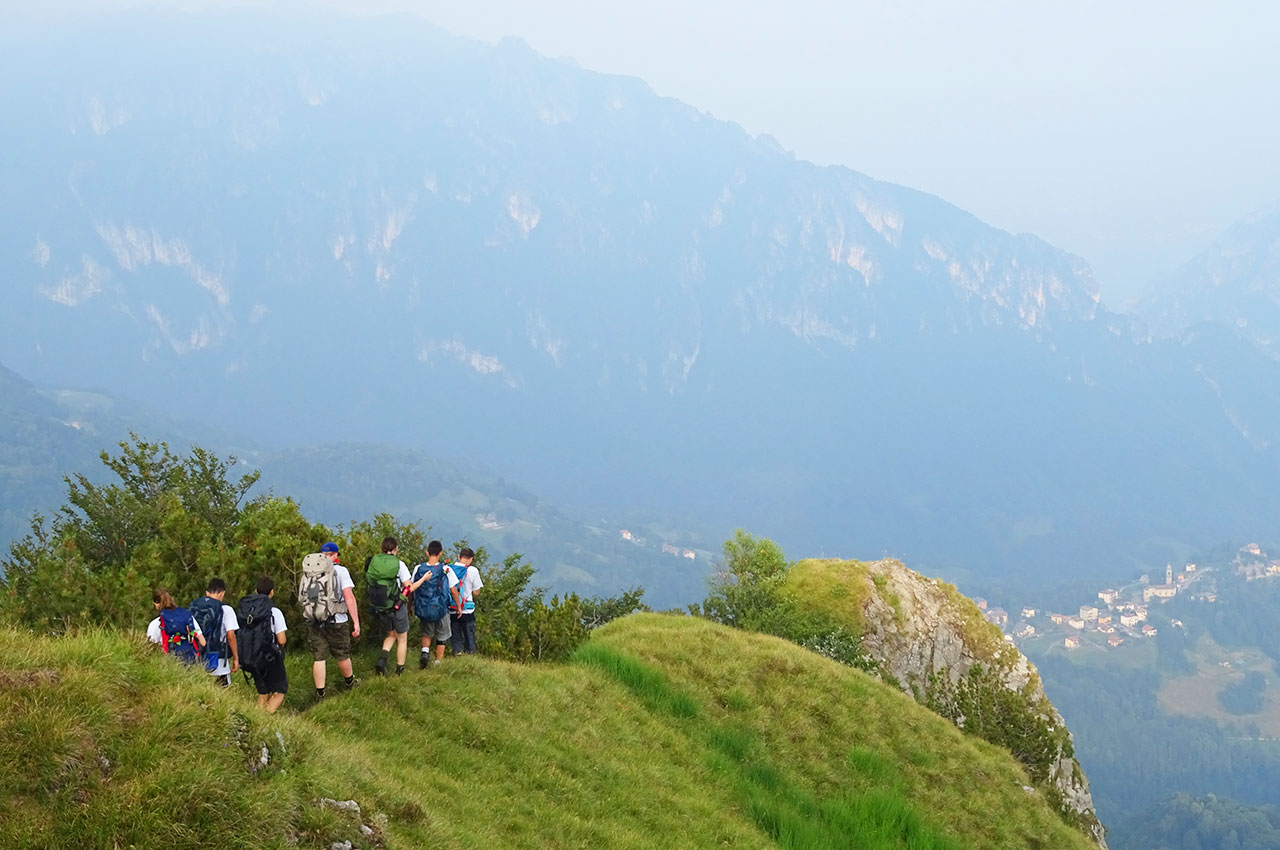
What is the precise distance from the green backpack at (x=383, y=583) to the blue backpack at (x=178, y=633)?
380 centimetres

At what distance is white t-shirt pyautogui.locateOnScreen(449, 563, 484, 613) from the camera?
18391 millimetres

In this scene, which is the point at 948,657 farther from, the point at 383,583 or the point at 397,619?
the point at 383,583

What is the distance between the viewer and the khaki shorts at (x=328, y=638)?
14.8 m

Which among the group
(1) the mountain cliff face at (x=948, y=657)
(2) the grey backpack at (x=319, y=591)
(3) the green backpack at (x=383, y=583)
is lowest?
(2) the grey backpack at (x=319, y=591)

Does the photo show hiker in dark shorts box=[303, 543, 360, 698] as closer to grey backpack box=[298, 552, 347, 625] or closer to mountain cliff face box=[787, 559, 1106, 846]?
grey backpack box=[298, 552, 347, 625]

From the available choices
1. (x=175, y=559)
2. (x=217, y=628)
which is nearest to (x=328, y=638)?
(x=217, y=628)

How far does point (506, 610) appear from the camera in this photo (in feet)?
80.2

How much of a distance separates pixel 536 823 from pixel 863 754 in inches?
476

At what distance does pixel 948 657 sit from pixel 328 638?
36.4 metres

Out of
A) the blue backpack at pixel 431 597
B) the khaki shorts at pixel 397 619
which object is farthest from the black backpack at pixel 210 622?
the blue backpack at pixel 431 597

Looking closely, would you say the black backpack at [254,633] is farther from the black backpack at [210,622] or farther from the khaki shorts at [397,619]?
the khaki shorts at [397,619]

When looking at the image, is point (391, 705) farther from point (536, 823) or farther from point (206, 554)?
point (206, 554)

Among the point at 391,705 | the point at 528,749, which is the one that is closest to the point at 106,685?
the point at 391,705

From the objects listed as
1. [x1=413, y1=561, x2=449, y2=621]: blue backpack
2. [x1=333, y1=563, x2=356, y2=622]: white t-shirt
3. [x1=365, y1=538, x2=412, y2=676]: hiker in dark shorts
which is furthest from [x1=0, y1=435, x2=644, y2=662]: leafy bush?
[x1=333, y1=563, x2=356, y2=622]: white t-shirt
